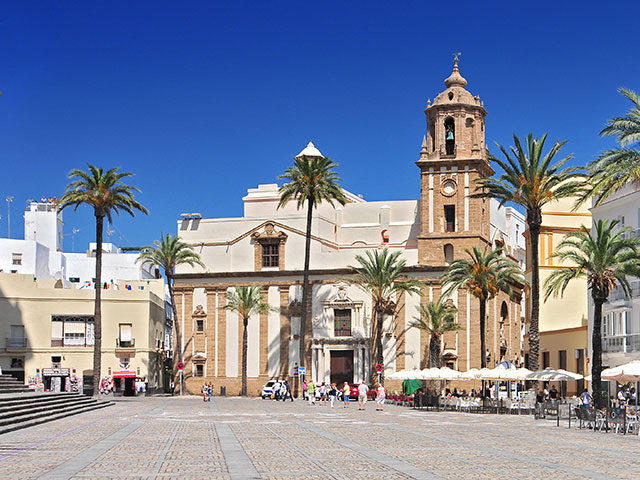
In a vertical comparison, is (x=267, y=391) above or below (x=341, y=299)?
below

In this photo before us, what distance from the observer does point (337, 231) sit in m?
86.0

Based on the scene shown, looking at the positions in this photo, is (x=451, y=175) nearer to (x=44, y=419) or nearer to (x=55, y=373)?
(x=55, y=373)

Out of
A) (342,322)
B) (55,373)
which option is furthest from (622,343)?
(55,373)

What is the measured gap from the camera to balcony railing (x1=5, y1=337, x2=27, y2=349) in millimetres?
75938

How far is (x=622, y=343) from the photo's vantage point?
5203 centimetres

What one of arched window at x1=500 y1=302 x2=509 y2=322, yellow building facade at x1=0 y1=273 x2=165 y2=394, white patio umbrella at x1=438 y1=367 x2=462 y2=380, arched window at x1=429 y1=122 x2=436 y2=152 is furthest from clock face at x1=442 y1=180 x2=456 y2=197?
white patio umbrella at x1=438 y1=367 x2=462 y2=380

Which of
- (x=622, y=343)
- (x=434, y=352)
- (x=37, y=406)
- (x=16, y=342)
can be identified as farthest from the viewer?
(x=16, y=342)

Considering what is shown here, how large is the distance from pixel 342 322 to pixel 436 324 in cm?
881

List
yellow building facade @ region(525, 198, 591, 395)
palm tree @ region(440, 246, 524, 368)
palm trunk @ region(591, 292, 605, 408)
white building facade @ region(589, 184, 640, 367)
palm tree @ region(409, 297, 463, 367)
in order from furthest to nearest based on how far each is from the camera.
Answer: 1. yellow building facade @ region(525, 198, 591, 395)
2. palm tree @ region(409, 297, 463, 367)
3. palm tree @ region(440, 246, 524, 368)
4. white building facade @ region(589, 184, 640, 367)
5. palm trunk @ region(591, 292, 605, 408)

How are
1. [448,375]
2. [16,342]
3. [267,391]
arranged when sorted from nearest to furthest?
[448,375] < [267,391] < [16,342]

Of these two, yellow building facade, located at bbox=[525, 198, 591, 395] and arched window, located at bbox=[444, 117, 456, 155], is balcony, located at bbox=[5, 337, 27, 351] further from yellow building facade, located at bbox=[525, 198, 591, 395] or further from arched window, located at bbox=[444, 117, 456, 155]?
yellow building facade, located at bbox=[525, 198, 591, 395]

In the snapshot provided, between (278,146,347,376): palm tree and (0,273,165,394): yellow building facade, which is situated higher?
(278,146,347,376): palm tree

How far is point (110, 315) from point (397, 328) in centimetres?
2175

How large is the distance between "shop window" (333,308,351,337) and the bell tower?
7.02 m
